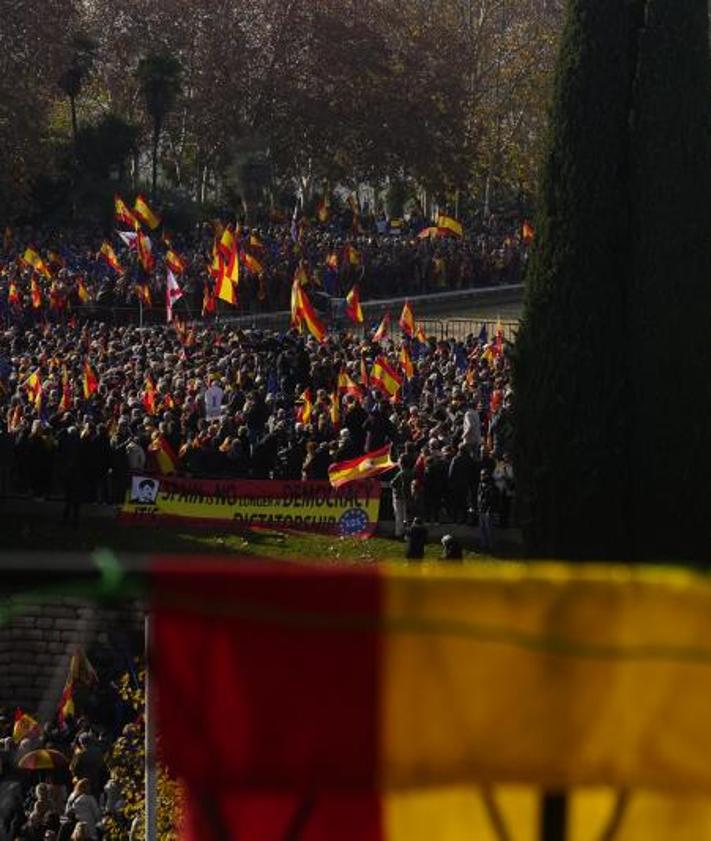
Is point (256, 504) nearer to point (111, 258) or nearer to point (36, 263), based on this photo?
point (36, 263)

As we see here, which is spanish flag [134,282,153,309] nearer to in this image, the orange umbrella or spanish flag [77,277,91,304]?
spanish flag [77,277,91,304]

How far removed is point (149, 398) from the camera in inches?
922

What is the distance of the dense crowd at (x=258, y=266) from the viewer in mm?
36344

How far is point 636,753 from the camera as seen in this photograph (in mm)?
2807

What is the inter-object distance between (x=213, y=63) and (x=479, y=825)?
59.1 meters

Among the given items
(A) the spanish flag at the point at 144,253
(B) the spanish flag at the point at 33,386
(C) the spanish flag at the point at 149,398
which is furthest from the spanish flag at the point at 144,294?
(C) the spanish flag at the point at 149,398

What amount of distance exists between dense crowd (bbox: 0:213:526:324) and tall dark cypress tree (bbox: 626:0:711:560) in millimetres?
20803

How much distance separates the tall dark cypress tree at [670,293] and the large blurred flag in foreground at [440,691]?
1131cm

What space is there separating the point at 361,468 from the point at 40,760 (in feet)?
36.4

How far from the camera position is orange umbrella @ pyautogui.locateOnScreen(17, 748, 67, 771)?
351 inches

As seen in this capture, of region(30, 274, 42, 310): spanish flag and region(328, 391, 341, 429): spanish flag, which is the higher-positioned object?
region(30, 274, 42, 310): spanish flag

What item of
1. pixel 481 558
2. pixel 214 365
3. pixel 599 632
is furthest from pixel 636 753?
pixel 214 365

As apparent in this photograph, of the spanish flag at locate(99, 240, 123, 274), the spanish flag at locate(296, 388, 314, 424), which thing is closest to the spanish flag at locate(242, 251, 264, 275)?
the spanish flag at locate(99, 240, 123, 274)

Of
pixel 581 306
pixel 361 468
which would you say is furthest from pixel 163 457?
pixel 581 306
